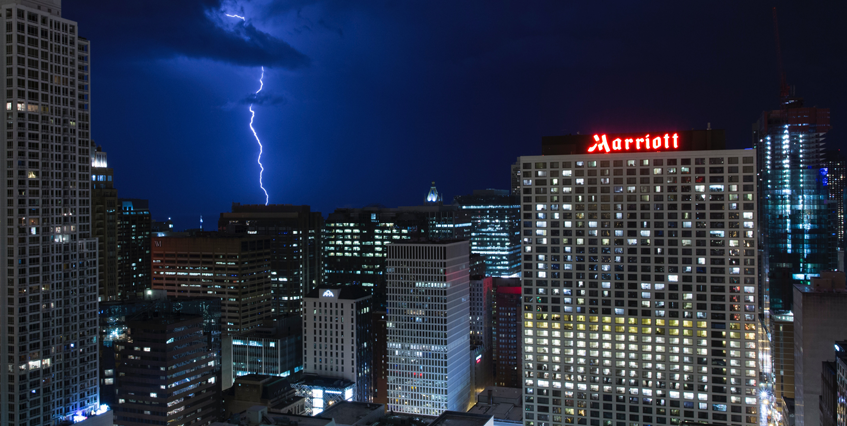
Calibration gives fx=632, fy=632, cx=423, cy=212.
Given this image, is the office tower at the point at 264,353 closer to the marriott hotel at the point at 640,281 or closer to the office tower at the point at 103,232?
the office tower at the point at 103,232

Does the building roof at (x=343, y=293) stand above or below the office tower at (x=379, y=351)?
above

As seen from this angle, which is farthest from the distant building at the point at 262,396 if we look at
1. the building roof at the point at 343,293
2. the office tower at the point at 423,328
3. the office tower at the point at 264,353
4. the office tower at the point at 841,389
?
the office tower at the point at 841,389

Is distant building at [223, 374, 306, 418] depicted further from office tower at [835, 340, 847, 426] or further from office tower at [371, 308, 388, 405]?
office tower at [835, 340, 847, 426]

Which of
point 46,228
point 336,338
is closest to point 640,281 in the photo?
point 336,338

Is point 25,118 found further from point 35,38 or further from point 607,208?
point 607,208

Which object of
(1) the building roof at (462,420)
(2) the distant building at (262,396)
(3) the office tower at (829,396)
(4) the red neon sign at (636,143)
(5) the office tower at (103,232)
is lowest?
(2) the distant building at (262,396)

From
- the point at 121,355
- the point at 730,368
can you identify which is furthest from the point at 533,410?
the point at 121,355

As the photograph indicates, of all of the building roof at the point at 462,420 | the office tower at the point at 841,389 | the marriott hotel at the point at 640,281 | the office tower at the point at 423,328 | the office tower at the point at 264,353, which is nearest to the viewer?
the office tower at the point at 841,389

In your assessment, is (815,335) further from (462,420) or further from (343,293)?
(343,293)

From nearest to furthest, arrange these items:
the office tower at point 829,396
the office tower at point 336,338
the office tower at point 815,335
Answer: the office tower at point 829,396 → the office tower at point 815,335 → the office tower at point 336,338
